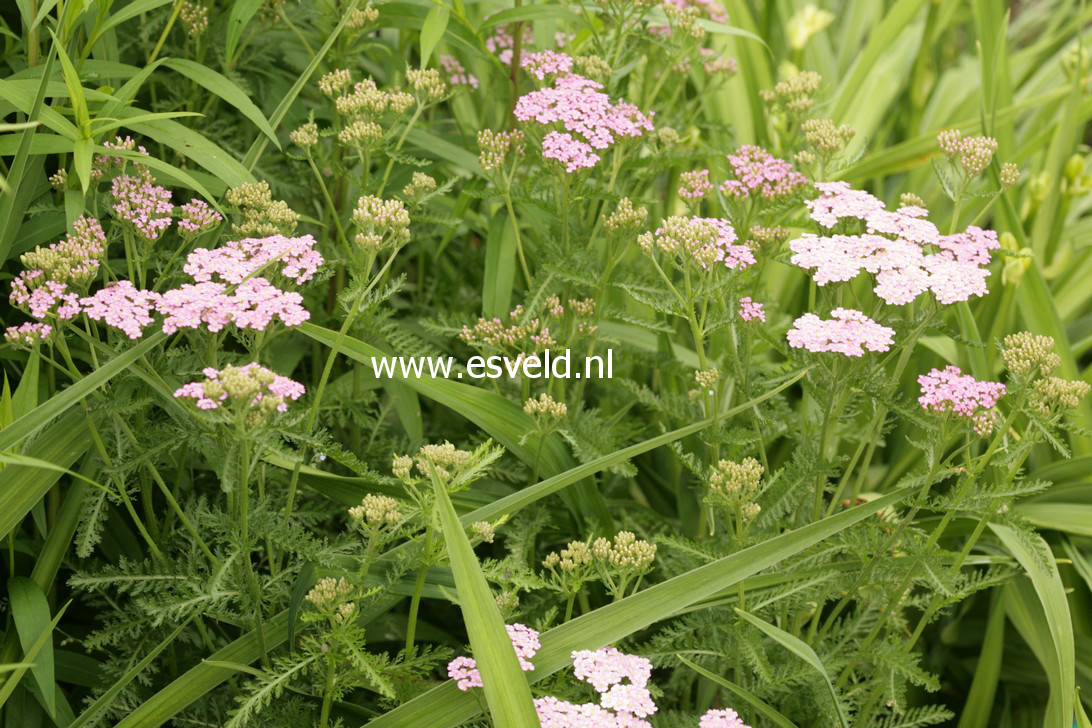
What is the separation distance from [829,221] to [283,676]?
3.50 feet

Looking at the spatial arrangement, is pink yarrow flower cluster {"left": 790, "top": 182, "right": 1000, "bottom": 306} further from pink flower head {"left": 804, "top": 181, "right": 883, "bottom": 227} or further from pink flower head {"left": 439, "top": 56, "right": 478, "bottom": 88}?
pink flower head {"left": 439, "top": 56, "right": 478, "bottom": 88}

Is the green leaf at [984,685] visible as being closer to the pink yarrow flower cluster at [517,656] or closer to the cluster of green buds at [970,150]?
the cluster of green buds at [970,150]

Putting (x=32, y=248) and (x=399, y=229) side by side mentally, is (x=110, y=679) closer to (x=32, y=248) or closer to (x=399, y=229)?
(x=32, y=248)

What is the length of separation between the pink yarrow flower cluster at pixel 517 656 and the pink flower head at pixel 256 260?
22.8 inches

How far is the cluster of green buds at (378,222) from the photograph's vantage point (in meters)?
1.53

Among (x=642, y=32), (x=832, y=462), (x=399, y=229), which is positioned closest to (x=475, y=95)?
(x=642, y=32)

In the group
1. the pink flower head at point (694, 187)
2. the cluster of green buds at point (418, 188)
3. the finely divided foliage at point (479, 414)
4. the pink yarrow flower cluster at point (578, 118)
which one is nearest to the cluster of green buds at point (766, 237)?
the finely divided foliage at point (479, 414)

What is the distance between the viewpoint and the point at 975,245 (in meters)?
1.73

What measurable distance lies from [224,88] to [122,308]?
472 millimetres

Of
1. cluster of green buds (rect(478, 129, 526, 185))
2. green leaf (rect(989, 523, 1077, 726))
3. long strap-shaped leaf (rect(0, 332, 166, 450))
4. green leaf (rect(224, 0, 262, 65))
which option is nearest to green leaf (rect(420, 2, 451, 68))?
cluster of green buds (rect(478, 129, 526, 185))

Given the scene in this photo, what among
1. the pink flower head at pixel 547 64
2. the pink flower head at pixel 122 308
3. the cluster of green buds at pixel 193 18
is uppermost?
the cluster of green buds at pixel 193 18

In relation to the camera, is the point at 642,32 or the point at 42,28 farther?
the point at 642,32

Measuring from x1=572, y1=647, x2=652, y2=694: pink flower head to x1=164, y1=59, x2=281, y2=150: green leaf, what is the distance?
2.97 feet

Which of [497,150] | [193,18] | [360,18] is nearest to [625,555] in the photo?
[497,150]
